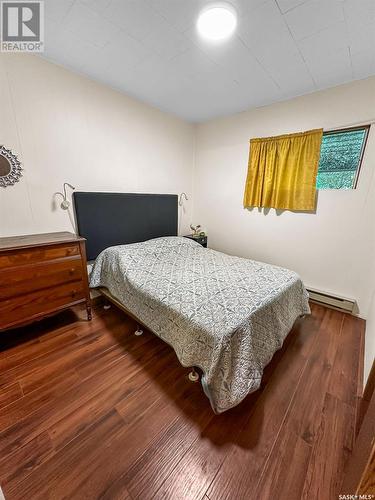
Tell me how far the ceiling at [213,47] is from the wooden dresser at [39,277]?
1664mm

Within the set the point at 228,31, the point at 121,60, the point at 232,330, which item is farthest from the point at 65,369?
the point at 228,31

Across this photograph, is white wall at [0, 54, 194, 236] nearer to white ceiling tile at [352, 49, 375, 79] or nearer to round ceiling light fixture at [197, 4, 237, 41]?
round ceiling light fixture at [197, 4, 237, 41]

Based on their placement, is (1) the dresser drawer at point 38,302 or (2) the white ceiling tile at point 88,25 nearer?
(2) the white ceiling tile at point 88,25

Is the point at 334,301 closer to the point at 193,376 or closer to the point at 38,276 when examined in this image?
the point at 193,376

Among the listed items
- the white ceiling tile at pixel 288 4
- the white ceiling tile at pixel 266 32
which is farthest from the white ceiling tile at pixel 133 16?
the white ceiling tile at pixel 288 4

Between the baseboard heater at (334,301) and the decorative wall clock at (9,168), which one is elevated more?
the decorative wall clock at (9,168)

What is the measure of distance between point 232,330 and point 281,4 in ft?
6.86

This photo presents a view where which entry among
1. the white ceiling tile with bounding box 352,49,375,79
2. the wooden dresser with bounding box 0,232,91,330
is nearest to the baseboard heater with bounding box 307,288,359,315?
the white ceiling tile with bounding box 352,49,375,79

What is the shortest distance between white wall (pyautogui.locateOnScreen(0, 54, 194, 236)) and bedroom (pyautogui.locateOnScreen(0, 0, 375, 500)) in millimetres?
16

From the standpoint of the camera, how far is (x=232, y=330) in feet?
3.81

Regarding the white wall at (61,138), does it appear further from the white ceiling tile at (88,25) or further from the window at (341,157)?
the window at (341,157)

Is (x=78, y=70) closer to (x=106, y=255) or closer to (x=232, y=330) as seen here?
(x=106, y=255)

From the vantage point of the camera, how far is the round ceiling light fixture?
1310 mm

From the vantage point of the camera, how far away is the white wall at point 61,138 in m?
1.77
